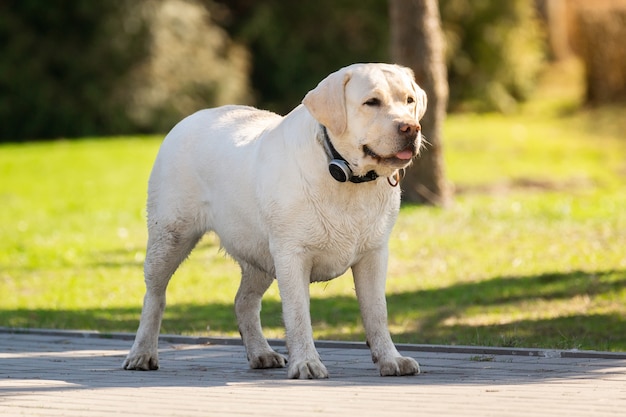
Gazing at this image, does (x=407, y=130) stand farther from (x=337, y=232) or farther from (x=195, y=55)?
(x=195, y=55)

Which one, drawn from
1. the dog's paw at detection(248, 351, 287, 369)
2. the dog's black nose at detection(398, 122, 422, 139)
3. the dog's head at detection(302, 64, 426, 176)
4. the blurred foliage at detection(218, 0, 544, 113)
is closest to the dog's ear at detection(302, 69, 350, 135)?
the dog's head at detection(302, 64, 426, 176)

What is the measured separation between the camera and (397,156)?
6328 mm

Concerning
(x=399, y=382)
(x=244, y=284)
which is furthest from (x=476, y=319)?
(x=399, y=382)

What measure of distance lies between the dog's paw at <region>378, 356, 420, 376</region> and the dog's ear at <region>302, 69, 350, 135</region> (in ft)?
4.40

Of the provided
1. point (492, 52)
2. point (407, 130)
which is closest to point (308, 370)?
point (407, 130)

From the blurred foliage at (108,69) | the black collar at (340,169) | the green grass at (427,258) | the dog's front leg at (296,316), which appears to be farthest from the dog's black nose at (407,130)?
the blurred foliage at (108,69)

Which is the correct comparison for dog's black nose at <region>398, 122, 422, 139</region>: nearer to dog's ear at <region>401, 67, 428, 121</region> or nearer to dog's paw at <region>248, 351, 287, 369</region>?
dog's ear at <region>401, 67, 428, 121</region>

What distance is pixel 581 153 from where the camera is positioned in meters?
25.1

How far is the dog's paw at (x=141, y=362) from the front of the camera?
7.33 metres

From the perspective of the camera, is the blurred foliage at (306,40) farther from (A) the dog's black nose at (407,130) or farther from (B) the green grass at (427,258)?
(A) the dog's black nose at (407,130)

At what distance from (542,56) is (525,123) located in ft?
27.5

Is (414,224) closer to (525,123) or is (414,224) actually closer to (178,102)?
(525,123)

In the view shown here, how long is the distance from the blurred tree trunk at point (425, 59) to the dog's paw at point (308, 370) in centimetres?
1057

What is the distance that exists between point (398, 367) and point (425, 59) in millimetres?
10829
